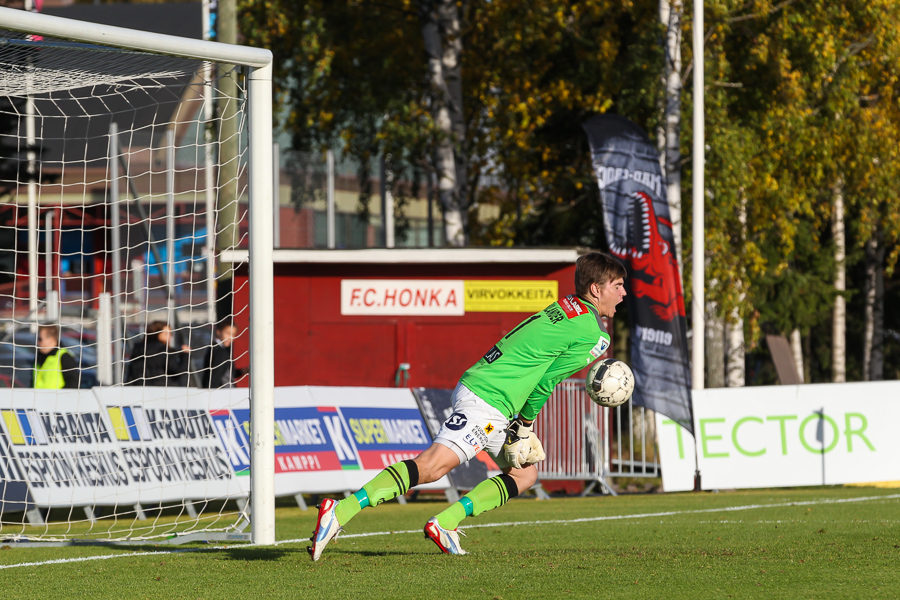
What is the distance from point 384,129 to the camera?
724 inches

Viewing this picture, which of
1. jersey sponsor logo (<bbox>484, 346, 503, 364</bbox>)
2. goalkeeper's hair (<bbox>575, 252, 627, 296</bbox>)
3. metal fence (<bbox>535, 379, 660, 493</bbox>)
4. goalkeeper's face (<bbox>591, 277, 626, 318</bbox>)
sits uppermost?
goalkeeper's hair (<bbox>575, 252, 627, 296</bbox>)

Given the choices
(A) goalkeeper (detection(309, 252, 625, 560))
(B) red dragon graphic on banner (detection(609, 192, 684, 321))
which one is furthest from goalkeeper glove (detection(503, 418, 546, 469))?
→ (B) red dragon graphic on banner (detection(609, 192, 684, 321))

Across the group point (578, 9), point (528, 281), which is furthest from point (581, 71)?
point (528, 281)

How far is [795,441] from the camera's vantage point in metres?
13.5

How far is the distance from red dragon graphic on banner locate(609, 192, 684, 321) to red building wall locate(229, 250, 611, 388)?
2382 millimetres

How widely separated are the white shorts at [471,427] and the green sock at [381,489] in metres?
0.24

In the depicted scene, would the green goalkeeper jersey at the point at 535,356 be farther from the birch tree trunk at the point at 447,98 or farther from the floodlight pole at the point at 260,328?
the birch tree trunk at the point at 447,98

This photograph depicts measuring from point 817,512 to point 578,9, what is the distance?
39.3ft

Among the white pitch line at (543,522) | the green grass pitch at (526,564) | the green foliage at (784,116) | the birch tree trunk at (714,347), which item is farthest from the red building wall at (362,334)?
the green grass pitch at (526,564)

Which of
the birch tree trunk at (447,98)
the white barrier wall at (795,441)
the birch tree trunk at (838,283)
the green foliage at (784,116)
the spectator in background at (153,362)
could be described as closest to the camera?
the spectator in background at (153,362)

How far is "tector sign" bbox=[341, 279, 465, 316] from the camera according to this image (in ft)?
52.7

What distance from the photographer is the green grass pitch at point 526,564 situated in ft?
17.4

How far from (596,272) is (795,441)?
8246mm

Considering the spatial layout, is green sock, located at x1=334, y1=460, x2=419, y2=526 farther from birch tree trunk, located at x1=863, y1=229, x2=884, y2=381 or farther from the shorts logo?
birch tree trunk, located at x1=863, y1=229, x2=884, y2=381
